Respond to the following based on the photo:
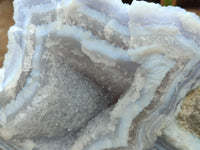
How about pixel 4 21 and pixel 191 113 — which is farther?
pixel 4 21

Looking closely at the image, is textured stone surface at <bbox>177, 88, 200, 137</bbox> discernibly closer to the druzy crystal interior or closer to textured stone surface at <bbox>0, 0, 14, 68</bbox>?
the druzy crystal interior

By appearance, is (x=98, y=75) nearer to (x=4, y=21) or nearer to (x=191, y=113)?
(x=191, y=113)

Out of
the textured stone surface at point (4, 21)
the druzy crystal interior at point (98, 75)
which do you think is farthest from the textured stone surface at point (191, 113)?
the textured stone surface at point (4, 21)


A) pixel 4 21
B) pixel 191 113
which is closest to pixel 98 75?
pixel 191 113

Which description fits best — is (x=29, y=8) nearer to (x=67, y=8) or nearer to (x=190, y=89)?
(x=67, y=8)

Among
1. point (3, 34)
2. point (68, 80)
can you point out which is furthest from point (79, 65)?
point (3, 34)

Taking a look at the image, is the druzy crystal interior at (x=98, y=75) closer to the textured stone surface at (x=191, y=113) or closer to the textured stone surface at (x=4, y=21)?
the textured stone surface at (x=191, y=113)

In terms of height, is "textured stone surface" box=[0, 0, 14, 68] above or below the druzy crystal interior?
below

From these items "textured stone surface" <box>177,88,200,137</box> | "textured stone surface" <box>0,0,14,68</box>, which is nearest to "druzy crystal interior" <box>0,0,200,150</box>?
"textured stone surface" <box>177,88,200,137</box>
